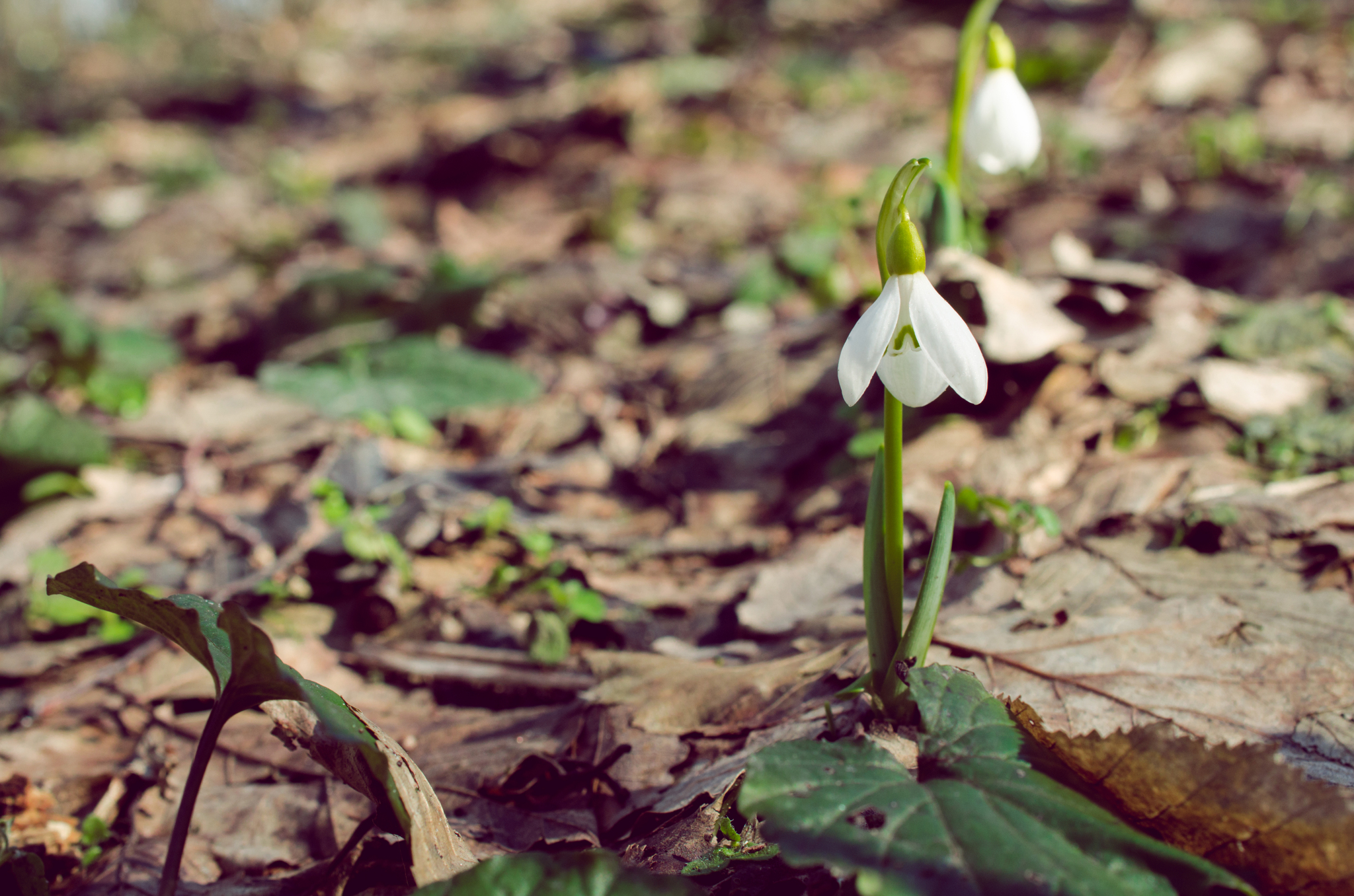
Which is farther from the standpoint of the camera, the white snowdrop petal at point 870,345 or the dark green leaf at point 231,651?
the white snowdrop petal at point 870,345

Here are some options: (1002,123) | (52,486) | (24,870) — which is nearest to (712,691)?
(24,870)

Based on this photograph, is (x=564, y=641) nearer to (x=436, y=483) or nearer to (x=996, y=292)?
(x=436, y=483)

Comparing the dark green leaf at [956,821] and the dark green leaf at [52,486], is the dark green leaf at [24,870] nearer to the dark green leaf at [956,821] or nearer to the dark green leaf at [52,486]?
the dark green leaf at [956,821]

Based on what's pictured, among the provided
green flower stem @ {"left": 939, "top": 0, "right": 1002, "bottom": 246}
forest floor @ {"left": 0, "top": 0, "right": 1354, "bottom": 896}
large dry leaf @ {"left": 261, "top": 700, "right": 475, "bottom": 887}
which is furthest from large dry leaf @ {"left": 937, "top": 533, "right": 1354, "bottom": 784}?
green flower stem @ {"left": 939, "top": 0, "right": 1002, "bottom": 246}

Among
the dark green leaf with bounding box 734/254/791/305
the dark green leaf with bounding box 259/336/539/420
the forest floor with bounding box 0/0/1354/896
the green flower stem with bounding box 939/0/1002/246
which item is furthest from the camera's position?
the dark green leaf with bounding box 734/254/791/305

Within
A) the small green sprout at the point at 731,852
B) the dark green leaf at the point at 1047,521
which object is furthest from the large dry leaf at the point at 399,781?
the dark green leaf at the point at 1047,521

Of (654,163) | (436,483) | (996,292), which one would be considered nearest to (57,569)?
(436,483)

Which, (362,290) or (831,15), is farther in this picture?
(831,15)

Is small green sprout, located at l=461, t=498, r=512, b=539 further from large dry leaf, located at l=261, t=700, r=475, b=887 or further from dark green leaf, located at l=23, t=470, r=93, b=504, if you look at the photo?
dark green leaf, located at l=23, t=470, r=93, b=504
